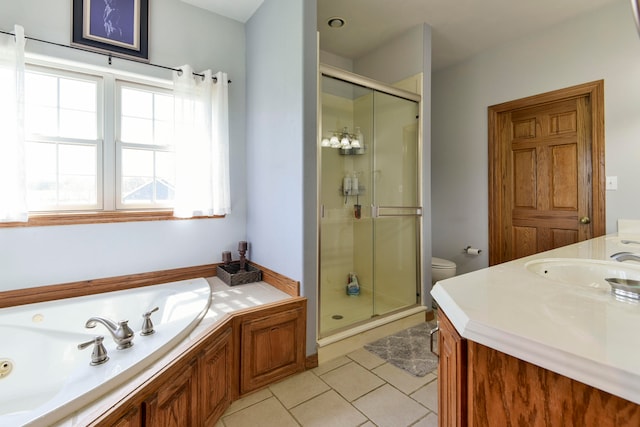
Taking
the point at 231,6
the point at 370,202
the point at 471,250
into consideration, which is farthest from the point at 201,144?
the point at 471,250

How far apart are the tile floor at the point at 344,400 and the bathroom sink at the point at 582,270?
0.94 metres

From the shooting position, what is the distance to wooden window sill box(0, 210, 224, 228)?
1857 millimetres

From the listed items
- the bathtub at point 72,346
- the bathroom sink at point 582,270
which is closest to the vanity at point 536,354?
the bathroom sink at point 582,270

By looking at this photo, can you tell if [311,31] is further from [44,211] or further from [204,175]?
[44,211]

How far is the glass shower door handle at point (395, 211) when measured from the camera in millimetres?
2627

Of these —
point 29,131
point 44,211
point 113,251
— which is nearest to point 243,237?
point 113,251

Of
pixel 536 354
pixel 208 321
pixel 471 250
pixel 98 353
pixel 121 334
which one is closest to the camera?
pixel 536 354

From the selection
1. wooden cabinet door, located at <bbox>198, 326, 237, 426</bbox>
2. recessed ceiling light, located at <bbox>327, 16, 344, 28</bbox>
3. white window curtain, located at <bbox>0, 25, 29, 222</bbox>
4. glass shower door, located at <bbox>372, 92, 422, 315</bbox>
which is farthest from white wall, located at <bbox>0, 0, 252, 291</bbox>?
glass shower door, located at <bbox>372, 92, 422, 315</bbox>

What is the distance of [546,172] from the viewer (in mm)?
2898

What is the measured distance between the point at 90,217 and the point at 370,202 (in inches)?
84.2

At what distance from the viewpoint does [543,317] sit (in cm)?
67

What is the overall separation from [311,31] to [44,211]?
6.96 ft

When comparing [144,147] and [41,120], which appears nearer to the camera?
[41,120]

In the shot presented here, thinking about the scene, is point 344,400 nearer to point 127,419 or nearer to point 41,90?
point 127,419
